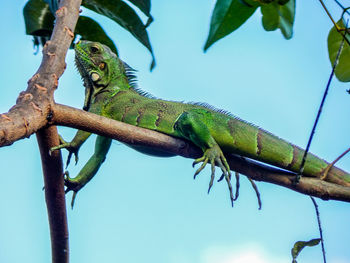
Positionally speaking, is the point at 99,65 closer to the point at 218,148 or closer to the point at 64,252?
the point at 218,148

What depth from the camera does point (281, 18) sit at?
11.5 ft

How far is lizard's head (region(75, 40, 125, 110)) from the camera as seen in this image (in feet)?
15.3

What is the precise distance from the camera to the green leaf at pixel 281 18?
11.0 feet

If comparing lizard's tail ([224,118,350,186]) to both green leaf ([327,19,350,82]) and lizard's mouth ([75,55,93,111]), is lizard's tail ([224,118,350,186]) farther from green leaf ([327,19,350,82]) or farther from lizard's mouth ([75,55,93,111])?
lizard's mouth ([75,55,93,111])

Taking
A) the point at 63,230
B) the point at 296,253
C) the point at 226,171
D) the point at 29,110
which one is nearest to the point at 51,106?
the point at 29,110

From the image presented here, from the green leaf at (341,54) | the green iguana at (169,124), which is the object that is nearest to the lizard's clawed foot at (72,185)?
the green iguana at (169,124)

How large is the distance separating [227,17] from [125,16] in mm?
1131

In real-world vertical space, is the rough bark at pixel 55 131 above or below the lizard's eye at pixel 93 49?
below

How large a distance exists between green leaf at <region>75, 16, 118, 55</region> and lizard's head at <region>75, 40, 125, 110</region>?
16.3 inches

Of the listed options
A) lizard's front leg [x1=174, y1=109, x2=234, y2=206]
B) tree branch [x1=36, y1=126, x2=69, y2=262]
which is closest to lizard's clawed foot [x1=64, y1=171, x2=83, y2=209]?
tree branch [x1=36, y1=126, x2=69, y2=262]

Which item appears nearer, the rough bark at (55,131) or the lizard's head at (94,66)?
the rough bark at (55,131)

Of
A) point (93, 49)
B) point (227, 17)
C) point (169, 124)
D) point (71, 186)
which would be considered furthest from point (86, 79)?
point (227, 17)

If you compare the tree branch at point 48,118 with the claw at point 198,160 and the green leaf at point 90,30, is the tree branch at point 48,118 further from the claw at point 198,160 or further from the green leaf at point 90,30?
the claw at point 198,160

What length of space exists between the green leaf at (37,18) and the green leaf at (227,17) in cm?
170
